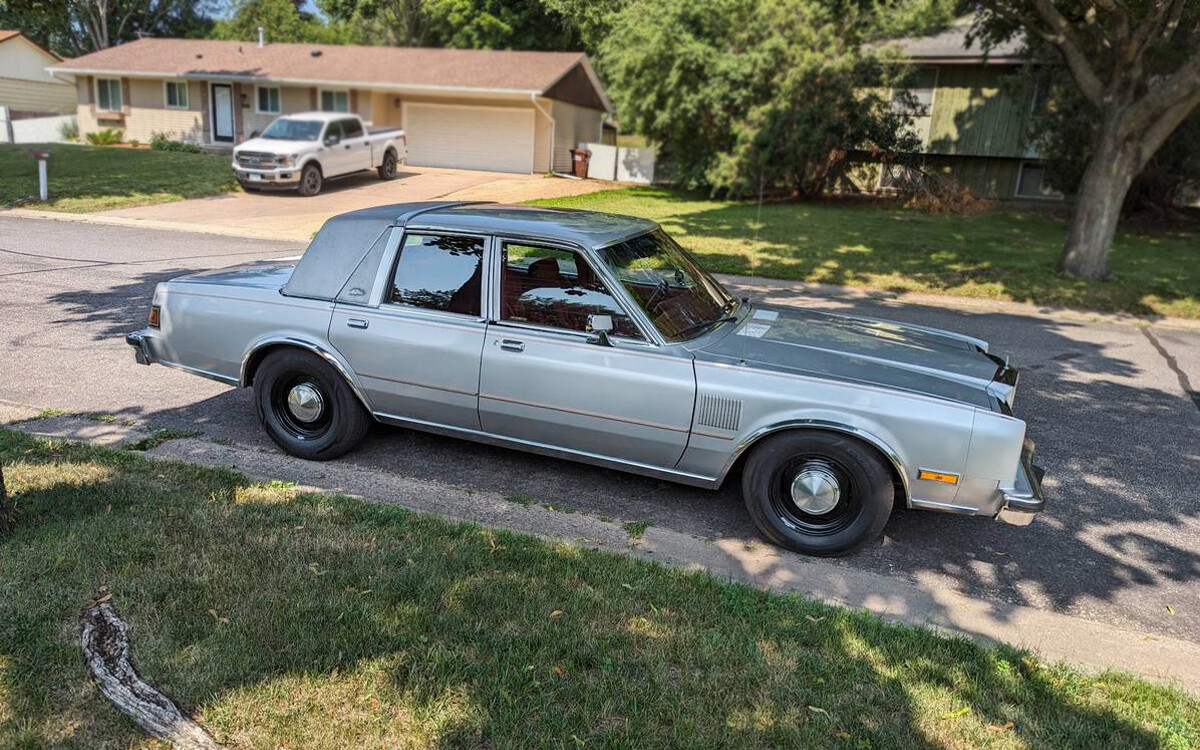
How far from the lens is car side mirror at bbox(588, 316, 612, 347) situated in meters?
4.47

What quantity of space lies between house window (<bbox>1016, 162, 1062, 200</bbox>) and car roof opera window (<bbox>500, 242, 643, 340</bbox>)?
27.4 m

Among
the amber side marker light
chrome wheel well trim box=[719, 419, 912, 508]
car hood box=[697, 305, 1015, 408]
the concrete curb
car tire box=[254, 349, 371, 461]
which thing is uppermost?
car hood box=[697, 305, 1015, 408]

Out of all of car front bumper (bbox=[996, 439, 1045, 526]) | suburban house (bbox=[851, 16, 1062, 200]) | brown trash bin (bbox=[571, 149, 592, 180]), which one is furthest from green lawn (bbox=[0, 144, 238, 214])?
suburban house (bbox=[851, 16, 1062, 200])

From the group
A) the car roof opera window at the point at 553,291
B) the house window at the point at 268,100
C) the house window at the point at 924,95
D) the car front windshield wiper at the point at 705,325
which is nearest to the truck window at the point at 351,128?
the house window at the point at 268,100

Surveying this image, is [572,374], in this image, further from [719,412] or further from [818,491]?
[818,491]

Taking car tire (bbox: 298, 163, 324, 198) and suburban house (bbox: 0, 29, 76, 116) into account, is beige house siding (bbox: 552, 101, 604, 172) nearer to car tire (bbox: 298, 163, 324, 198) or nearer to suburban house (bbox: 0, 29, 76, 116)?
car tire (bbox: 298, 163, 324, 198)

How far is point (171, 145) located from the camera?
96.4 ft

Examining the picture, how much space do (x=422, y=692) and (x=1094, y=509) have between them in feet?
13.8

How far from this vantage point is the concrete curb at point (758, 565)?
3635 mm

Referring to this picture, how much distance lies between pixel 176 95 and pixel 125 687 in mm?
33747

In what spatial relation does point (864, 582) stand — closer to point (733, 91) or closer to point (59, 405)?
A: point (59, 405)

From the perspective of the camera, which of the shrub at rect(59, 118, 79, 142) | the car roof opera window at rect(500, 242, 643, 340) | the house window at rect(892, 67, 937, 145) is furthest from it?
the shrub at rect(59, 118, 79, 142)

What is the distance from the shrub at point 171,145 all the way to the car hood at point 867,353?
2846 centimetres

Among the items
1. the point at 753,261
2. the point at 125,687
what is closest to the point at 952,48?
the point at 753,261
